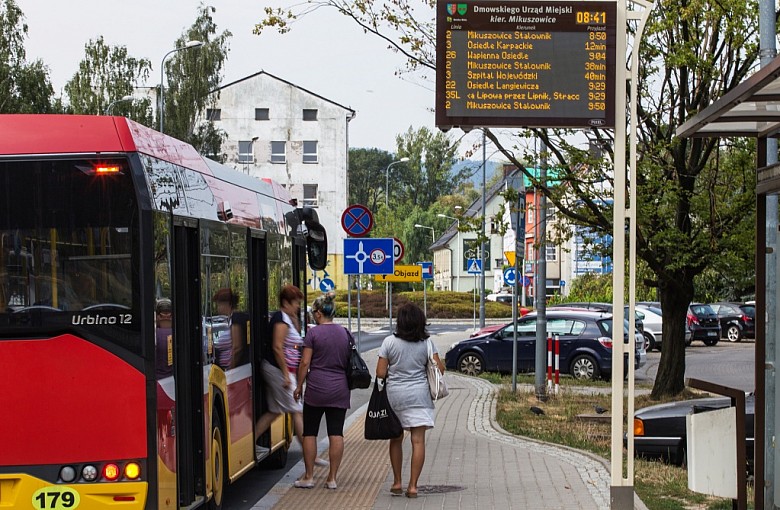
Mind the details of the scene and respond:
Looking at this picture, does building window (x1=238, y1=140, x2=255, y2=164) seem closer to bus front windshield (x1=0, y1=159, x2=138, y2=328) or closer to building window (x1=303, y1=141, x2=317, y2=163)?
building window (x1=303, y1=141, x2=317, y2=163)

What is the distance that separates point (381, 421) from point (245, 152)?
7626 cm

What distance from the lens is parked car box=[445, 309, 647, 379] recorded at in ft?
86.2

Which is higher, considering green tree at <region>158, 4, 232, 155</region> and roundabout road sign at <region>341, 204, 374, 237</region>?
green tree at <region>158, 4, 232, 155</region>

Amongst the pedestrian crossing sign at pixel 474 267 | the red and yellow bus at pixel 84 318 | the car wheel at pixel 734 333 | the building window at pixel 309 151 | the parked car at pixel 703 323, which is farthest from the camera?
the building window at pixel 309 151

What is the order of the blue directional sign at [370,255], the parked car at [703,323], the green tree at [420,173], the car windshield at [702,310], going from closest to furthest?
the blue directional sign at [370,255], the parked car at [703,323], the car windshield at [702,310], the green tree at [420,173]

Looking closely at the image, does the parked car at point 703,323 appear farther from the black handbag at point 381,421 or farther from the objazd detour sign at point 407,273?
the black handbag at point 381,421

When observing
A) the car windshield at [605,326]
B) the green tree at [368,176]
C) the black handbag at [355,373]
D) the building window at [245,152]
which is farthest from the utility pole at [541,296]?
the green tree at [368,176]

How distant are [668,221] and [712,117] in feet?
38.2

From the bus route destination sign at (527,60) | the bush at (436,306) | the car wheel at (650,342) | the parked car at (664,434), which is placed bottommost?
the bush at (436,306)

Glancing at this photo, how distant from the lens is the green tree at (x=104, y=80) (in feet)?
216

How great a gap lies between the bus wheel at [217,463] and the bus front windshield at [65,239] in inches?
86.0

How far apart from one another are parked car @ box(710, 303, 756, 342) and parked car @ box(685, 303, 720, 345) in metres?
2.10

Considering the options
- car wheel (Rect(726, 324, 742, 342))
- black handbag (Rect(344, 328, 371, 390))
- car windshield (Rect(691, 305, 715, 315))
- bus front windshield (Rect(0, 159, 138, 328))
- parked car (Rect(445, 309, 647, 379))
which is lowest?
car wheel (Rect(726, 324, 742, 342))

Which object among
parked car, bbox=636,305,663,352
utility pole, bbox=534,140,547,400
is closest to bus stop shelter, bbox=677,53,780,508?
utility pole, bbox=534,140,547,400
